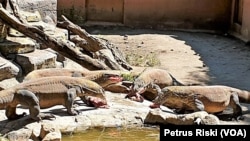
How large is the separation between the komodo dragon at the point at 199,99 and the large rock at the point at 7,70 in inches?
74.1

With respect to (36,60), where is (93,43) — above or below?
below

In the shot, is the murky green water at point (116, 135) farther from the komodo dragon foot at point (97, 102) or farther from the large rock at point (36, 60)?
the large rock at point (36, 60)

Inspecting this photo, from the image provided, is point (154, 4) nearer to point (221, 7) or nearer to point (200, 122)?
point (221, 7)

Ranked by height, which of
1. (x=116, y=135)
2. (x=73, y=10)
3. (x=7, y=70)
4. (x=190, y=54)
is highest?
(x=7, y=70)

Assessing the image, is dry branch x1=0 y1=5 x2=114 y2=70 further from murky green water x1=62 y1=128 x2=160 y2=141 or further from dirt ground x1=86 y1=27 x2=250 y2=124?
murky green water x1=62 y1=128 x2=160 y2=141

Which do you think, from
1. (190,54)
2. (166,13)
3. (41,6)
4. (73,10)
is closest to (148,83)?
(41,6)

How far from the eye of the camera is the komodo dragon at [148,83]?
6961 mm

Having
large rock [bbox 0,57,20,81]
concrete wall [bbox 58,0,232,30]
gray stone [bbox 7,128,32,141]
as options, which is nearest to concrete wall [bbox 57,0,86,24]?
concrete wall [bbox 58,0,232,30]

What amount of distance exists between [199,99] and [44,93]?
1781 millimetres

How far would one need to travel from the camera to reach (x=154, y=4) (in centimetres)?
1505

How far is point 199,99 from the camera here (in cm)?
647

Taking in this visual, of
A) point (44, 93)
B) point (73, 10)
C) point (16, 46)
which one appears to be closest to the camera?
point (44, 93)

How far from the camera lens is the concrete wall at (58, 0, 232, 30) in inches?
591

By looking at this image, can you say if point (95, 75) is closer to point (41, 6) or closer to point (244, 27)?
point (41, 6)
